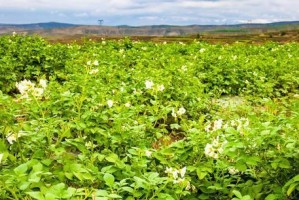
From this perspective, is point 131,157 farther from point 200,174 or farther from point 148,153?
point 200,174

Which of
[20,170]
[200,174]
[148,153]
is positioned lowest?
[200,174]

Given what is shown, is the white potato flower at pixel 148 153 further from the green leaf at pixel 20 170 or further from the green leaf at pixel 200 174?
the green leaf at pixel 20 170

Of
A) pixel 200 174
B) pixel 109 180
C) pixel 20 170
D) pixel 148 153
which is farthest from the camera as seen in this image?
pixel 148 153

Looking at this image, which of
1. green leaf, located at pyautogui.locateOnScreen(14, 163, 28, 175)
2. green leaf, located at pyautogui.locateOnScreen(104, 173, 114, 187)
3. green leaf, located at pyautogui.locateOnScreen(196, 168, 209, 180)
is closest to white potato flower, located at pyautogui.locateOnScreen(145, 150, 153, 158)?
green leaf, located at pyautogui.locateOnScreen(196, 168, 209, 180)

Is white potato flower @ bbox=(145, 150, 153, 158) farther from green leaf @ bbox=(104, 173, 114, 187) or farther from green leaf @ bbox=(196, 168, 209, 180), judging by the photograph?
green leaf @ bbox=(104, 173, 114, 187)

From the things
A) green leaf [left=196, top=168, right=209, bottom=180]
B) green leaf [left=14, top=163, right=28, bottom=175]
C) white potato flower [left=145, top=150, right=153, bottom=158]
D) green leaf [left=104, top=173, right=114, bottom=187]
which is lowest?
green leaf [left=196, top=168, right=209, bottom=180]

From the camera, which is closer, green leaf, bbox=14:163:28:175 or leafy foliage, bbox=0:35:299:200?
green leaf, bbox=14:163:28:175

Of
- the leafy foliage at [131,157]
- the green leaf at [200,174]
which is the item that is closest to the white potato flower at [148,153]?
the leafy foliage at [131,157]

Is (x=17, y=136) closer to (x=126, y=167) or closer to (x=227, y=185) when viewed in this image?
(x=126, y=167)

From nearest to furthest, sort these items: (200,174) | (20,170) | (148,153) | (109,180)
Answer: (20,170)
(109,180)
(200,174)
(148,153)

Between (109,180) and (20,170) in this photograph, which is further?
(109,180)

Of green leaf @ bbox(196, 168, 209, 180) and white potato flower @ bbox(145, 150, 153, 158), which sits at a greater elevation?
white potato flower @ bbox(145, 150, 153, 158)

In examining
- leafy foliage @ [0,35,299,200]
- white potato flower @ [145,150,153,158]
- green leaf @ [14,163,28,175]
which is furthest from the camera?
white potato flower @ [145,150,153,158]

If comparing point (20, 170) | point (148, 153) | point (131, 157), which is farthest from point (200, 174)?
point (20, 170)
